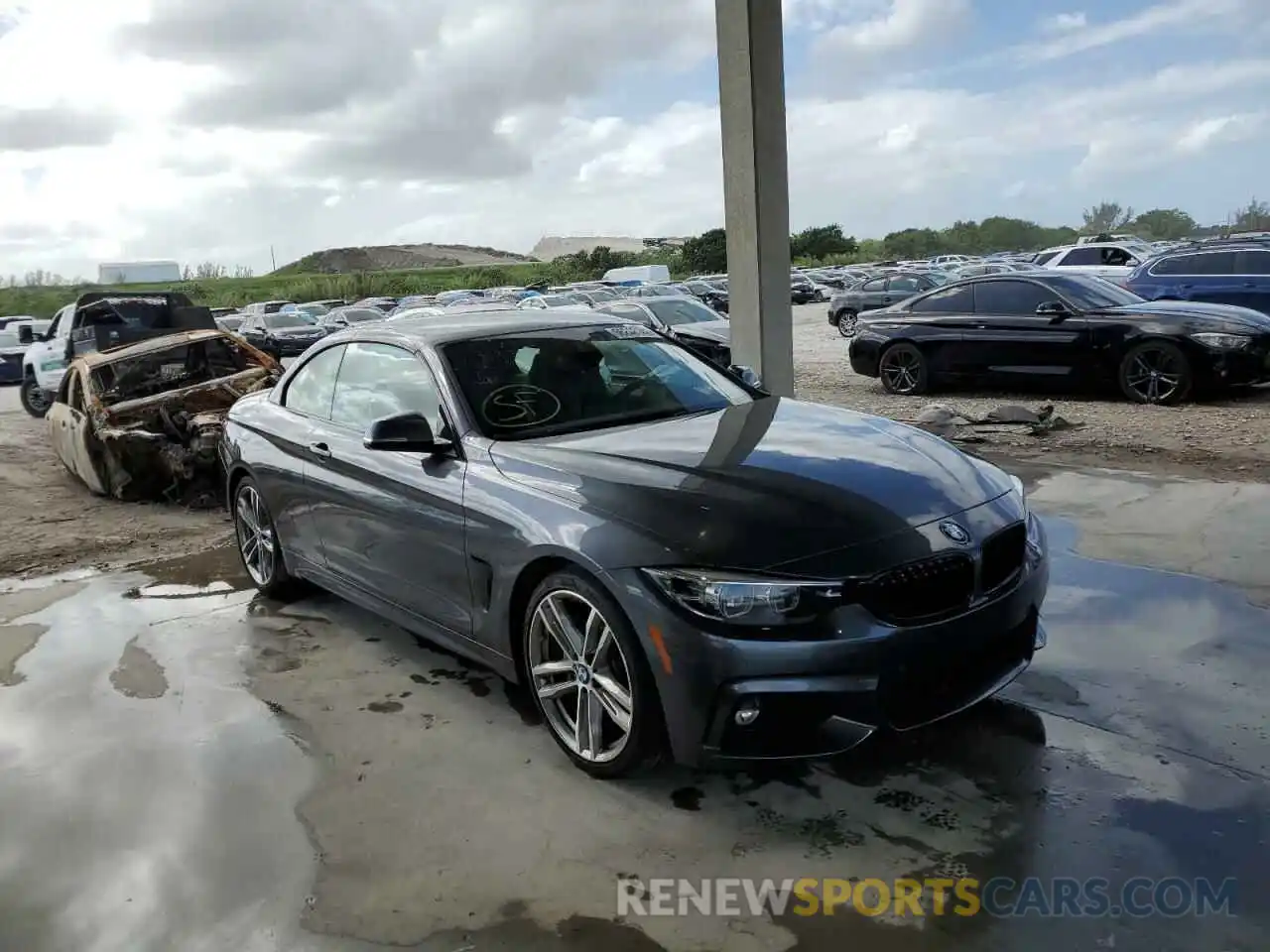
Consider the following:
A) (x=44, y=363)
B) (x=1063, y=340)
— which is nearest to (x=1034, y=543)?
(x=1063, y=340)

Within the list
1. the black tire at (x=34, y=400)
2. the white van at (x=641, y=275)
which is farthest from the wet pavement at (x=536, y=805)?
the white van at (x=641, y=275)

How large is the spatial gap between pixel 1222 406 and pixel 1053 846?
340 inches

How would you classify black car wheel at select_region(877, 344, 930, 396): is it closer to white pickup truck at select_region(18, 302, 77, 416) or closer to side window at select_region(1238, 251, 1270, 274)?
side window at select_region(1238, 251, 1270, 274)

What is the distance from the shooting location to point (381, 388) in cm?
464

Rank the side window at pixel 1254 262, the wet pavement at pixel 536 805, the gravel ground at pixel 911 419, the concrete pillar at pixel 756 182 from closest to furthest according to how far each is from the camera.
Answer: the wet pavement at pixel 536 805 < the gravel ground at pixel 911 419 < the concrete pillar at pixel 756 182 < the side window at pixel 1254 262

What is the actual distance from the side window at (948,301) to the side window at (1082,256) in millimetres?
15653

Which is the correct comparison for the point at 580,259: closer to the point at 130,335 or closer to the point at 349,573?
the point at 130,335

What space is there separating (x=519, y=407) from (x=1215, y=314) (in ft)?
28.4

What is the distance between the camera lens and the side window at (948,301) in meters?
12.0

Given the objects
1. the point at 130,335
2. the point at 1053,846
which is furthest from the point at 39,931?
the point at 130,335

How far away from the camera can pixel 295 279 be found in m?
90.0

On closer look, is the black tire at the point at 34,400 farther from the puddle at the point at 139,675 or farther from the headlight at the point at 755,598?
the headlight at the point at 755,598

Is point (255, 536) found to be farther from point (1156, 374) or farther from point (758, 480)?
point (1156, 374)

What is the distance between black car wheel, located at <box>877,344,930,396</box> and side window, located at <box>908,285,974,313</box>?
51 centimetres
